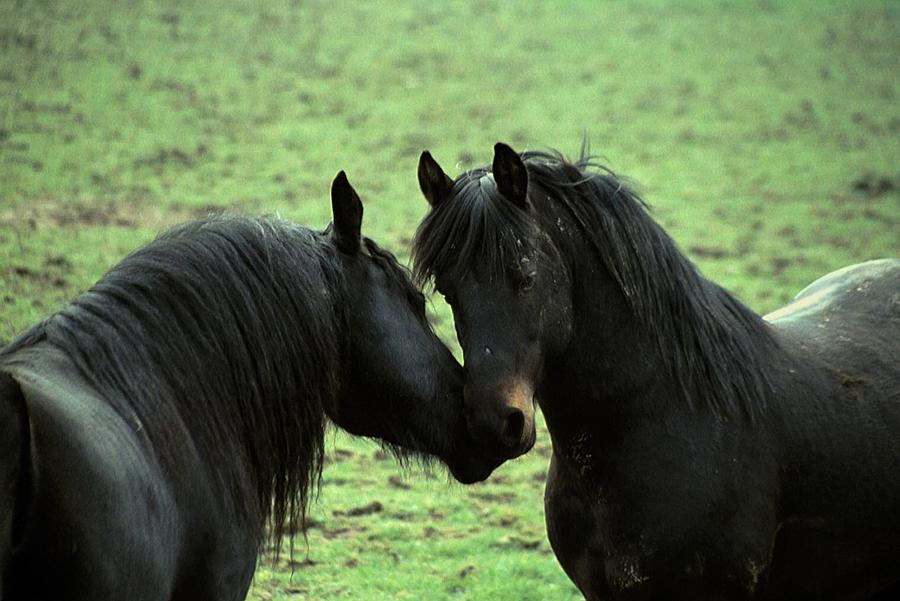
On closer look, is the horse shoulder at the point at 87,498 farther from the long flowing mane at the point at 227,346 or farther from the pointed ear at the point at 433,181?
the pointed ear at the point at 433,181

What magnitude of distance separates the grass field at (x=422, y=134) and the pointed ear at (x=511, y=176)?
235 centimetres

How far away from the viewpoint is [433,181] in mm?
3943

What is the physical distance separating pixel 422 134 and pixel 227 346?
1051cm

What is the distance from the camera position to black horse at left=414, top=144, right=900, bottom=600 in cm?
373

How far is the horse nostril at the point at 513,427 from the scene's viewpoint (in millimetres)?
3578

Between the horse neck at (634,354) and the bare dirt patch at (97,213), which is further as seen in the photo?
the bare dirt patch at (97,213)

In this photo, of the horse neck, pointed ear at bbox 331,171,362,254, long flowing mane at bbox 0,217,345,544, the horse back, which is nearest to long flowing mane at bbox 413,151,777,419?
the horse neck

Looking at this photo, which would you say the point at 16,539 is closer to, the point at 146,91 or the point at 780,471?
the point at 780,471

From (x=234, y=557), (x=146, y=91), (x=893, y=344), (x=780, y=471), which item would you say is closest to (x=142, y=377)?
(x=234, y=557)

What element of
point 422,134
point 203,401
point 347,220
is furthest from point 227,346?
point 422,134

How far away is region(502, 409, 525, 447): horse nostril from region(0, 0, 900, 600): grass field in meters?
2.07

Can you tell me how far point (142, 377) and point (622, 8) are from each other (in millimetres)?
17066

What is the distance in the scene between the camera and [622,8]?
752 inches

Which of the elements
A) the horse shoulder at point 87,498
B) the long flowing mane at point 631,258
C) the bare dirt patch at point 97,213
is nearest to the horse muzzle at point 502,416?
the long flowing mane at point 631,258
